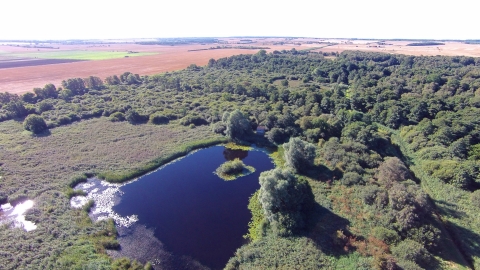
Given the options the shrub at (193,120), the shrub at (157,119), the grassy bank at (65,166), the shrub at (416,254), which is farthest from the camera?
the shrub at (157,119)

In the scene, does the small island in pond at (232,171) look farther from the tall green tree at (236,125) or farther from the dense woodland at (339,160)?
the tall green tree at (236,125)

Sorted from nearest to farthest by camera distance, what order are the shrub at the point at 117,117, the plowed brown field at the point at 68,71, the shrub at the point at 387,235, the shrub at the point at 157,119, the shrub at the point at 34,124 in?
the shrub at the point at 387,235
the shrub at the point at 34,124
the shrub at the point at 157,119
the shrub at the point at 117,117
the plowed brown field at the point at 68,71

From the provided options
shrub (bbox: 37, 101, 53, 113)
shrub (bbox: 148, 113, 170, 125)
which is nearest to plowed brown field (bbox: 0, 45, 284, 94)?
shrub (bbox: 37, 101, 53, 113)

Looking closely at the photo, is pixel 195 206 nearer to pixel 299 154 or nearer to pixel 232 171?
pixel 232 171

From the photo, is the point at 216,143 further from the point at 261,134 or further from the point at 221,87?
the point at 221,87

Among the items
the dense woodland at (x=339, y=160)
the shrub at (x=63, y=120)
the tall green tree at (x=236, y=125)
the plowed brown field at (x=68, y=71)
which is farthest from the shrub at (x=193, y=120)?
the plowed brown field at (x=68, y=71)

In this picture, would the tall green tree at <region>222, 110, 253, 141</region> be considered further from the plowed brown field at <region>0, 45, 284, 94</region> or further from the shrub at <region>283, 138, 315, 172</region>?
the plowed brown field at <region>0, 45, 284, 94</region>

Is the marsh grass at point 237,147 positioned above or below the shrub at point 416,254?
below

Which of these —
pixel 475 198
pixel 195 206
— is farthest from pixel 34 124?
pixel 475 198
